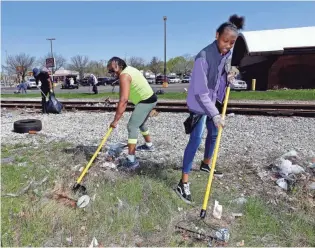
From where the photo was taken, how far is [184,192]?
3.50 meters

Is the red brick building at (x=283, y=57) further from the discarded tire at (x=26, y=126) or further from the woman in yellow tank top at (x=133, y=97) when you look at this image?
the woman in yellow tank top at (x=133, y=97)

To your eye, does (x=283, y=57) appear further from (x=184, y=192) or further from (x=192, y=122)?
(x=184, y=192)

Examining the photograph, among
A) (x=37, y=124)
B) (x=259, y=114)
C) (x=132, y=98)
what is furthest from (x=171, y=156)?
(x=259, y=114)

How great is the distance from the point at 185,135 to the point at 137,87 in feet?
8.24

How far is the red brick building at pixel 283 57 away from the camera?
23.6 m

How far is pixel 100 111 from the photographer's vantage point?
10805mm

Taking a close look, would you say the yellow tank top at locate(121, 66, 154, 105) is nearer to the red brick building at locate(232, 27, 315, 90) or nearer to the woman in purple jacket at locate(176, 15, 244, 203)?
the woman in purple jacket at locate(176, 15, 244, 203)

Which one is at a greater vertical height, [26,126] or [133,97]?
[133,97]

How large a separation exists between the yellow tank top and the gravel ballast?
3.51 ft

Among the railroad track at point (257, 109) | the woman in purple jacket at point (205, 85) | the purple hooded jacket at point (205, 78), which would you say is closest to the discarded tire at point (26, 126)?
the railroad track at point (257, 109)

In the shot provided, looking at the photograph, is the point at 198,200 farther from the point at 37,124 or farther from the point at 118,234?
the point at 37,124

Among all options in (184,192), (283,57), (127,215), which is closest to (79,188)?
(127,215)

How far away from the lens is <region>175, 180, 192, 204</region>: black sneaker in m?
3.45

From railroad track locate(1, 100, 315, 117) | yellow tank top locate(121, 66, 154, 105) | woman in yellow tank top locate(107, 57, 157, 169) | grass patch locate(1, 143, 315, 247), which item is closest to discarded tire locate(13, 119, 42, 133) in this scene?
grass patch locate(1, 143, 315, 247)
